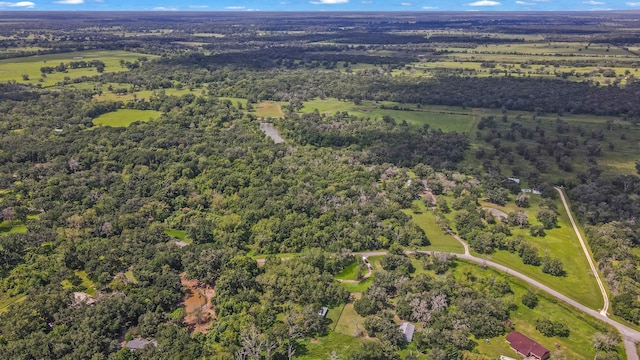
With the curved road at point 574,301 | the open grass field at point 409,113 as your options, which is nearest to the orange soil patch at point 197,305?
the curved road at point 574,301

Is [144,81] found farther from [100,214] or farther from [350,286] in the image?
[350,286]

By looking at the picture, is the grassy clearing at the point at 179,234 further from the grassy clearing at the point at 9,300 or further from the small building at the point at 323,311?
the small building at the point at 323,311

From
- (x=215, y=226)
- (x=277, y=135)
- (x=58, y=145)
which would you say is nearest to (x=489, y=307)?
(x=215, y=226)

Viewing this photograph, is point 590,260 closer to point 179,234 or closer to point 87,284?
point 179,234

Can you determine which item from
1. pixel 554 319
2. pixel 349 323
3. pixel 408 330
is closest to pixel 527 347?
pixel 554 319

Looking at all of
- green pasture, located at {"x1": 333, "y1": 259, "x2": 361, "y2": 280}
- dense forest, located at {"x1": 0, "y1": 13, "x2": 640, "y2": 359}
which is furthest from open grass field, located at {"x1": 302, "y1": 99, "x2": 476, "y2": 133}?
green pasture, located at {"x1": 333, "y1": 259, "x2": 361, "y2": 280}

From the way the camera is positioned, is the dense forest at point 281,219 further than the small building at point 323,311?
No
